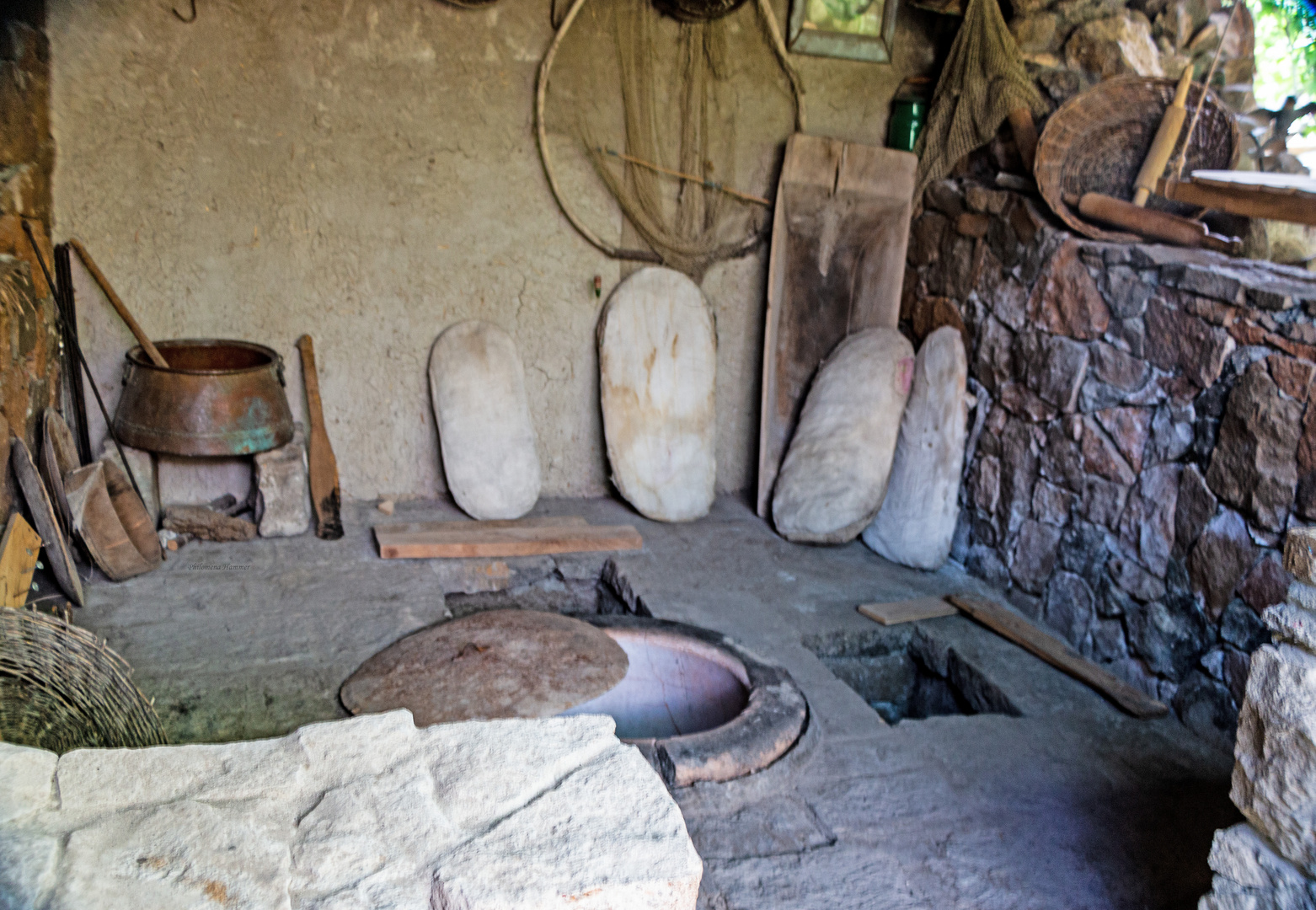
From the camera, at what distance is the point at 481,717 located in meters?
2.32

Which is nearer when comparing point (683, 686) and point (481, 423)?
point (683, 686)

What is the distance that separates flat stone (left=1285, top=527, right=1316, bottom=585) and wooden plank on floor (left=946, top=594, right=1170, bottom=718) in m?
1.41

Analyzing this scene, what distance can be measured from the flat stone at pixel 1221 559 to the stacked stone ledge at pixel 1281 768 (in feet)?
4.18

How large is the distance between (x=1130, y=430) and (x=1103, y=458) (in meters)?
0.14

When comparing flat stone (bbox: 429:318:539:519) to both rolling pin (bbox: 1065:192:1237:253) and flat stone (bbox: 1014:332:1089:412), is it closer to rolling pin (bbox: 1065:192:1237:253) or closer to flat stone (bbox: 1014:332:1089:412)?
flat stone (bbox: 1014:332:1089:412)

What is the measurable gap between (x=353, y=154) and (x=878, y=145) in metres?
2.35

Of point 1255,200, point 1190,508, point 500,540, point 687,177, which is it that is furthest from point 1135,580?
point 687,177

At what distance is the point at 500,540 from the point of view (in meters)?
3.57

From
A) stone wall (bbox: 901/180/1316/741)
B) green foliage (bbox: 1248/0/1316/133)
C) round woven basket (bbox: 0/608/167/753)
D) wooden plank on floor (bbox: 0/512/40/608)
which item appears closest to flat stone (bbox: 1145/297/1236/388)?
stone wall (bbox: 901/180/1316/741)

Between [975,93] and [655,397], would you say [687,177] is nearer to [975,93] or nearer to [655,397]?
[655,397]

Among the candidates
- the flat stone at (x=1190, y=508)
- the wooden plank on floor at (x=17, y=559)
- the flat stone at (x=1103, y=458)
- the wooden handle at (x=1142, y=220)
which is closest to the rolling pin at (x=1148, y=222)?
the wooden handle at (x=1142, y=220)

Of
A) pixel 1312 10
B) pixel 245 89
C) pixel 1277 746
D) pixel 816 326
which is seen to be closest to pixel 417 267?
pixel 245 89

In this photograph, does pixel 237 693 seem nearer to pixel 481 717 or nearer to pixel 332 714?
pixel 332 714

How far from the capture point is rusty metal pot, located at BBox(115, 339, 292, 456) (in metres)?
3.21
